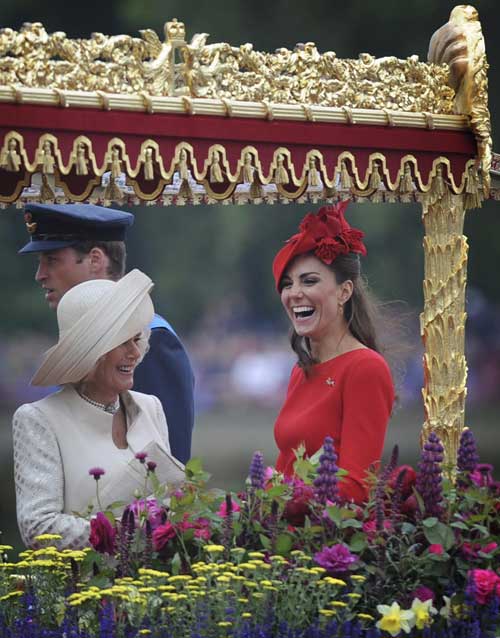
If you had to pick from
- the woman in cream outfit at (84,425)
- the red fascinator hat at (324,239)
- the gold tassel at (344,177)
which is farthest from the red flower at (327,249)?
the woman in cream outfit at (84,425)

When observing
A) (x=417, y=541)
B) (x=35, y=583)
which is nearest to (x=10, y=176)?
(x=35, y=583)

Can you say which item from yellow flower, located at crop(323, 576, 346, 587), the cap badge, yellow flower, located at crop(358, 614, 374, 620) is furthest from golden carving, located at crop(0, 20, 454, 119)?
yellow flower, located at crop(358, 614, 374, 620)

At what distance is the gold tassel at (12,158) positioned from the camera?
559cm

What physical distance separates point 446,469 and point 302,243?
111 cm

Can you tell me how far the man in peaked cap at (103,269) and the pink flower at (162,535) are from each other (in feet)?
4.82

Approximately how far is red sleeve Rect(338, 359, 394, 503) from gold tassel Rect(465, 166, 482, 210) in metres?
1.10

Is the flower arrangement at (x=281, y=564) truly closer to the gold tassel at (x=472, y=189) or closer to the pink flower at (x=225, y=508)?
the pink flower at (x=225, y=508)

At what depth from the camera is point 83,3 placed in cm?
1720

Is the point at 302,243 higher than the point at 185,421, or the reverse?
the point at 302,243

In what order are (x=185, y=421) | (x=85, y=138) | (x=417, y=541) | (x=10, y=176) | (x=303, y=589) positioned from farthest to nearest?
1. (x=185, y=421)
2. (x=10, y=176)
3. (x=85, y=138)
4. (x=417, y=541)
5. (x=303, y=589)

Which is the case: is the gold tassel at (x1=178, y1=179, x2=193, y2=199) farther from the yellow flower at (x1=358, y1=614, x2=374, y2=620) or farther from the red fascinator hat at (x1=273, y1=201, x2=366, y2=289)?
the yellow flower at (x1=358, y1=614, x2=374, y2=620)

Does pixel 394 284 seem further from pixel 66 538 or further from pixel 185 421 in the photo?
pixel 66 538

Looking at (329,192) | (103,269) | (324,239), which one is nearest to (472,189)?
(329,192)

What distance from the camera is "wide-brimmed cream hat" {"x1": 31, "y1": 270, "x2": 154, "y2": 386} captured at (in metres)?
5.50
